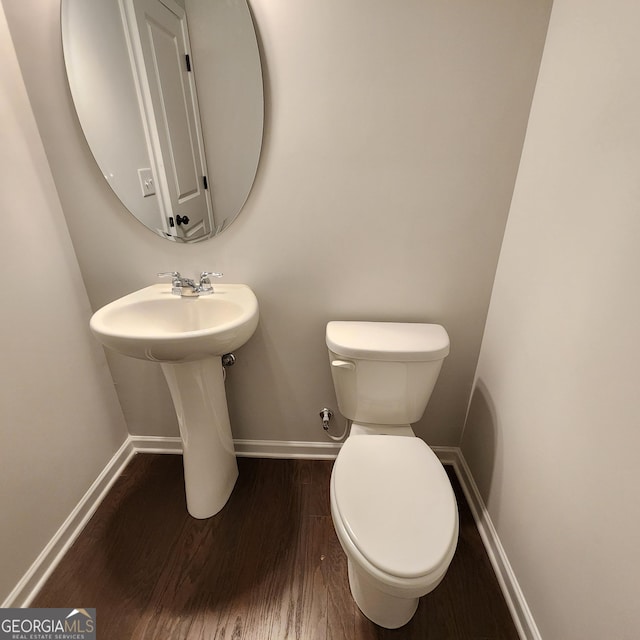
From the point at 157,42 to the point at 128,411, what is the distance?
140 cm

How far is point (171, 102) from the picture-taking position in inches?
42.9

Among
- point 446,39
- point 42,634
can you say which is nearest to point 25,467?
point 42,634

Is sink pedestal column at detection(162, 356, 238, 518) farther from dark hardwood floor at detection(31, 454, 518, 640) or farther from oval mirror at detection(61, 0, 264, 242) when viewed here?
oval mirror at detection(61, 0, 264, 242)

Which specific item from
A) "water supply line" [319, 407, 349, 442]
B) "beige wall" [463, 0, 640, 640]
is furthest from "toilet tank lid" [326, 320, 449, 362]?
"water supply line" [319, 407, 349, 442]

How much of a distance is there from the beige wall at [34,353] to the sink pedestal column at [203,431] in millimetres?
406

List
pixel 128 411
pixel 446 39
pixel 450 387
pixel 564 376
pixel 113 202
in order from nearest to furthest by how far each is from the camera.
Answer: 1. pixel 564 376
2. pixel 446 39
3. pixel 113 202
4. pixel 450 387
5. pixel 128 411

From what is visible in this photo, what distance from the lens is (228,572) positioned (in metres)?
1.14

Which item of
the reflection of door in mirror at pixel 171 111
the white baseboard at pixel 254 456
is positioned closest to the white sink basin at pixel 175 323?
the reflection of door in mirror at pixel 171 111

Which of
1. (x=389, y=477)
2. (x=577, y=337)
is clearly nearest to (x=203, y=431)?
(x=389, y=477)

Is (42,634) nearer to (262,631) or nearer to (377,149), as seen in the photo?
(262,631)

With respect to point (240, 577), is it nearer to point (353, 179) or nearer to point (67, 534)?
point (67, 534)

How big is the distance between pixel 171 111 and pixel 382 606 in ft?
5.30

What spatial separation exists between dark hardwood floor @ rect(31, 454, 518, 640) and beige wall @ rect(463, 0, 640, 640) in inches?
8.8

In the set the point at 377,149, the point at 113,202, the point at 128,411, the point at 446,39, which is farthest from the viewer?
the point at 128,411
